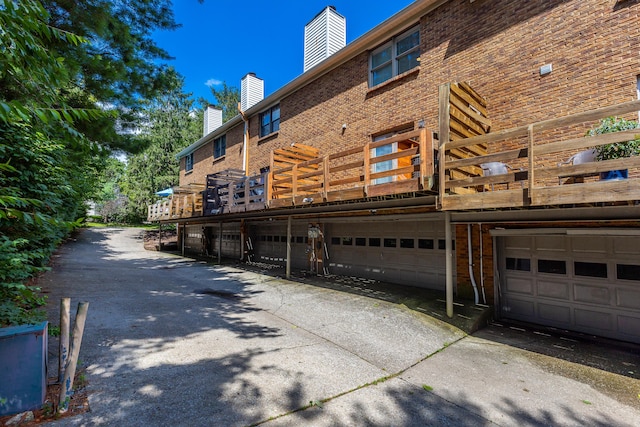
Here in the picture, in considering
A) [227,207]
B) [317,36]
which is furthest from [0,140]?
[317,36]

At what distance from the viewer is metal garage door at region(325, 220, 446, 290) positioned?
8.76m

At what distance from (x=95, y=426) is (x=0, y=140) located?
4.12 metres

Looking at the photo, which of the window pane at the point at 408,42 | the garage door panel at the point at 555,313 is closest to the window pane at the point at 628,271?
the garage door panel at the point at 555,313

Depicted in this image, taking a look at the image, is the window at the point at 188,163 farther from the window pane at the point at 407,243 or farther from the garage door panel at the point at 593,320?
the garage door panel at the point at 593,320

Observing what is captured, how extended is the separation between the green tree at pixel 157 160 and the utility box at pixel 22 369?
101 feet

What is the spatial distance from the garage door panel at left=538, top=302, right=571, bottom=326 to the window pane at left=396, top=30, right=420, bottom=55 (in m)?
7.89

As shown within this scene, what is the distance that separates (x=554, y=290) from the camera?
6.85 m

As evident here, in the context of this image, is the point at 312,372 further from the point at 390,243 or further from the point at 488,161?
the point at 390,243

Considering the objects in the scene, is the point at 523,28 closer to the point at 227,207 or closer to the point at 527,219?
the point at 527,219

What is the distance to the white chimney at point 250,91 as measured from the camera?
16.8 metres

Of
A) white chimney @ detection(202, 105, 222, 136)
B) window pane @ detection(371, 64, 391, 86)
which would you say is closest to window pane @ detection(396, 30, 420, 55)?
window pane @ detection(371, 64, 391, 86)

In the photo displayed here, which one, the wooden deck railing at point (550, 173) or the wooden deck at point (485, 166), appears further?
the wooden deck at point (485, 166)

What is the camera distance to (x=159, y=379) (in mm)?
3867

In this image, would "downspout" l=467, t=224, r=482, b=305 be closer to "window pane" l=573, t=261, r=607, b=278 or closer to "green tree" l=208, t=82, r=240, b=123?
"window pane" l=573, t=261, r=607, b=278
